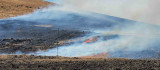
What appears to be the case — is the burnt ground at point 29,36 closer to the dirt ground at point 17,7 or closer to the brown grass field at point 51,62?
the brown grass field at point 51,62

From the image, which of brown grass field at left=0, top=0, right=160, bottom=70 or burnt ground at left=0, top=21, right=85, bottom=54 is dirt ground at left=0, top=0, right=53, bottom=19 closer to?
brown grass field at left=0, top=0, right=160, bottom=70

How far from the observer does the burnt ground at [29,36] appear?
29.6 meters

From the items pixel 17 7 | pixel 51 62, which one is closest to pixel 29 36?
pixel 51 62

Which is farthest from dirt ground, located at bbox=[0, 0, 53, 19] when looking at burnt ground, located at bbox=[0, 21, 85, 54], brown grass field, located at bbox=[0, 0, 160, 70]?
burnt ground, located at bbox=[0, 21, 85, 54]

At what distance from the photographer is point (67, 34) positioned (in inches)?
1508

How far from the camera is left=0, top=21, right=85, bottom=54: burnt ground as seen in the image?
29641mm

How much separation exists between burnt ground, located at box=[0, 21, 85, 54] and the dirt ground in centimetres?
1489

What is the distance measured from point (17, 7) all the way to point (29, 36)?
1403 inches

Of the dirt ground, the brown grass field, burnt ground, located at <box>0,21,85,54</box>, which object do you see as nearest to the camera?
the brown grass field

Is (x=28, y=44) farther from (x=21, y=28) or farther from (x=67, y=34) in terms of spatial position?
(x=21, y=28)

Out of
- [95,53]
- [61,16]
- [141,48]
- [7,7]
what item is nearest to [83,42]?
[95,53]

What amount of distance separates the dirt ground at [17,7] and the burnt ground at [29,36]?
48.9 ft

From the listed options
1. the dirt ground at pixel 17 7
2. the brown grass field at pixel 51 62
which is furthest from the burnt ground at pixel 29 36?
the dirt ground at pixel 17 7

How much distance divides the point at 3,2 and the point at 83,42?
49.4 metres
